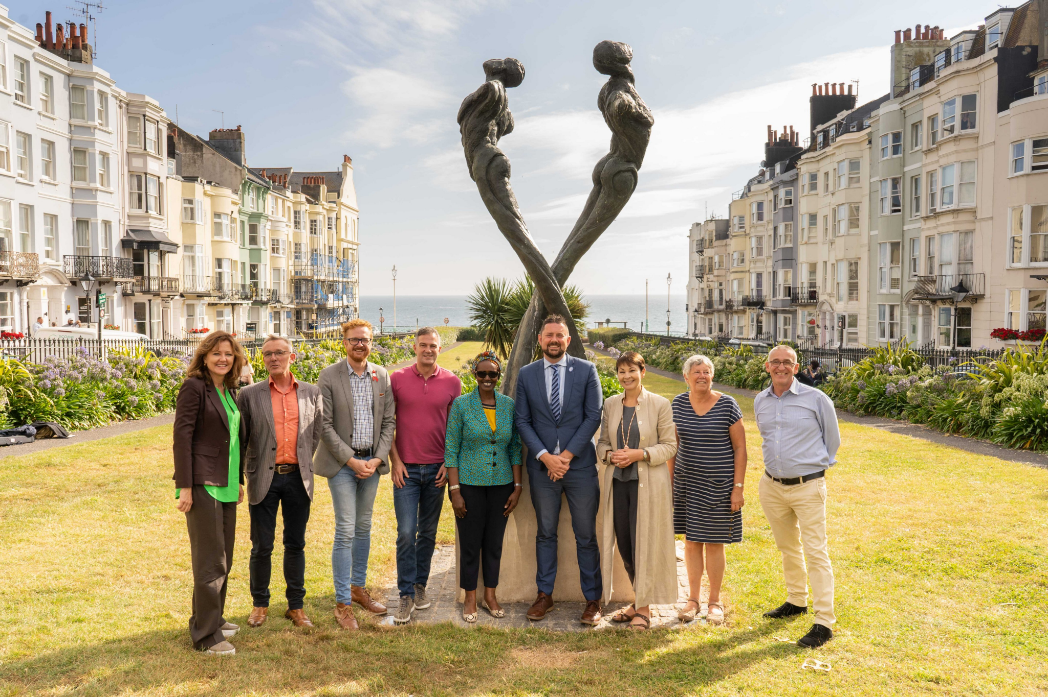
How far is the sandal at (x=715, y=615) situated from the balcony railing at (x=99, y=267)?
1197 inches

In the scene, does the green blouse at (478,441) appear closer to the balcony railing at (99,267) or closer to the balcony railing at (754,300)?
the balcony railing at (99,267)

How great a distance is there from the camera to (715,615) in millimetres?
5766

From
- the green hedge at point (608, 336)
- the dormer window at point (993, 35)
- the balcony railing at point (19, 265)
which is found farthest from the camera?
the green hedge at point (608, 336)

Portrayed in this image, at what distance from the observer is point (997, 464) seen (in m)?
11.6

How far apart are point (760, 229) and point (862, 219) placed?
47.9ft

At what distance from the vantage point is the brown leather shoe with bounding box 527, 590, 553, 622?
228 inches

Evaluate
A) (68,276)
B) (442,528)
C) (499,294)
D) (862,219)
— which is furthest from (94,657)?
(862,219)

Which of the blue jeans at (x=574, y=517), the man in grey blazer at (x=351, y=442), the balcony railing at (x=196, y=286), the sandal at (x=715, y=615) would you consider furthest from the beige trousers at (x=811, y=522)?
the balcony railing at (x=196, y=286)

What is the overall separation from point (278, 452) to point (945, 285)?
30.3 m

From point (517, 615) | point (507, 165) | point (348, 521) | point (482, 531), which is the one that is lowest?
point (517, 615)

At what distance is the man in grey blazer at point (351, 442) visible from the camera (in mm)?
5551

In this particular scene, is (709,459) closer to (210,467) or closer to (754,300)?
(210,467)

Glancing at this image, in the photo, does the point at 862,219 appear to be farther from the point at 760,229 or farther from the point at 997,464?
the point at 997,464

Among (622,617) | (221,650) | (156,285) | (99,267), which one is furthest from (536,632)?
(156,285)
